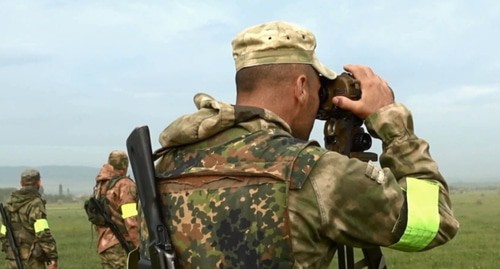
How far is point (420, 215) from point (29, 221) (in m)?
9.22

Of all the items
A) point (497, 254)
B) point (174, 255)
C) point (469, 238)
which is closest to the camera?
point (174, 255)

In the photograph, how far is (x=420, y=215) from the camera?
2484mm

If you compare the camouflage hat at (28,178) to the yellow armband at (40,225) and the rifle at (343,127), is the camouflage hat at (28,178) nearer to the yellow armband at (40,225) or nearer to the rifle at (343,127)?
the yellow armband at (40,225)

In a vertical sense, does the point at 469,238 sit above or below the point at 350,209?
below

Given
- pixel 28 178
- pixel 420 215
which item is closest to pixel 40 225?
pixel 28 178

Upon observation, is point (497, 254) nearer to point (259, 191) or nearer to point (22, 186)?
point (22, 186)

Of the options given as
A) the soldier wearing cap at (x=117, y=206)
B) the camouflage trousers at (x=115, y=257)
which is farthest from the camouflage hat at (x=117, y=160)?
the camouflage trousers at (x=115, y=257)

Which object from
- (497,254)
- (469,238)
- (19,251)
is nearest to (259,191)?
(19,251)

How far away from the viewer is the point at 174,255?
2.60m

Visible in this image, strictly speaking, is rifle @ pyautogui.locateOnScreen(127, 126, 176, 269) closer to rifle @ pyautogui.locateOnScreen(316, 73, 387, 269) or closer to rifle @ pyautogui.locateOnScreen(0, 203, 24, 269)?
rifle @ pyautogui.locateOnScreen(316, 73, 387, 269)

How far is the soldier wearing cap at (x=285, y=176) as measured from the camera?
2430mm

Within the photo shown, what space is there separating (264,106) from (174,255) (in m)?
0.59

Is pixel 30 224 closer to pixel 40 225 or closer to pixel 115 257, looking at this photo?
pixel 40 225

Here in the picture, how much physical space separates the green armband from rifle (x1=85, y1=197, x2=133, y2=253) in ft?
25.9
